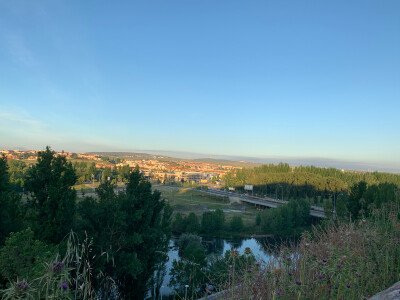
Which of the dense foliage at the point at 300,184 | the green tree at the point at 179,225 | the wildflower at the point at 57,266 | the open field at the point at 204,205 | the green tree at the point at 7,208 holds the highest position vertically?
the wildflower at the point at 57,266

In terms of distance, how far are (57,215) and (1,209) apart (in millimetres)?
1688

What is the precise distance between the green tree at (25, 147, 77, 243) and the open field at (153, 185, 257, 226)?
2583cm

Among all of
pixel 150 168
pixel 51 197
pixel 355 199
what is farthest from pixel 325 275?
pixel 150 168

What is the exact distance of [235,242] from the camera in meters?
27.5

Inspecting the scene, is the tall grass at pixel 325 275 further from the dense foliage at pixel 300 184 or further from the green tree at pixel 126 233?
the dense foliage at pixel 300 184

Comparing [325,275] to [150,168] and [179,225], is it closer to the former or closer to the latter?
[179,225]

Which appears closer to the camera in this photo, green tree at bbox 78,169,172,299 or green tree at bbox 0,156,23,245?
green tree at bbox 0,156,23,245

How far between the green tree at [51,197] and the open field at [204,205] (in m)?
25.8

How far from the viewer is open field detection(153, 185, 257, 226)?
4011 cm

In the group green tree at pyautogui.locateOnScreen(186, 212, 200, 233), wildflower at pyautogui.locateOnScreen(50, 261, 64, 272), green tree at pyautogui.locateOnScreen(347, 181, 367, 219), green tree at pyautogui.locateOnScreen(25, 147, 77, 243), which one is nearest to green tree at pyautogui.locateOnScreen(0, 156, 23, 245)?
green tree at pyautogui.locateOnScreen(25, 147, 77, 243)

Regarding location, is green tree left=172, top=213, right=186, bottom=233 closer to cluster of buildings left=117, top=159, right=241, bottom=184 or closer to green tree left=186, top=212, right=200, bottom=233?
green tree left=186, top=212, right=200, bottom=233

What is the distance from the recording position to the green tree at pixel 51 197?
9.18 meters

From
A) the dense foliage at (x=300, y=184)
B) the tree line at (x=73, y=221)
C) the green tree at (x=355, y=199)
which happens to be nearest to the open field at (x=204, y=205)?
the dense foliage at (x=300, y=184)

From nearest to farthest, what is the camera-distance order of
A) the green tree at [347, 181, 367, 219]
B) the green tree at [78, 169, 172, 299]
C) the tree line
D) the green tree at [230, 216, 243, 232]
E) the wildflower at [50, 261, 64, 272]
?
the wildflower at [50, 261, 64, 272], the tree line, the green tree at [78, 169, 172, 299], the green tree at [347, 181, 367, 219], the green tree at [230, 216, 243, 232]
